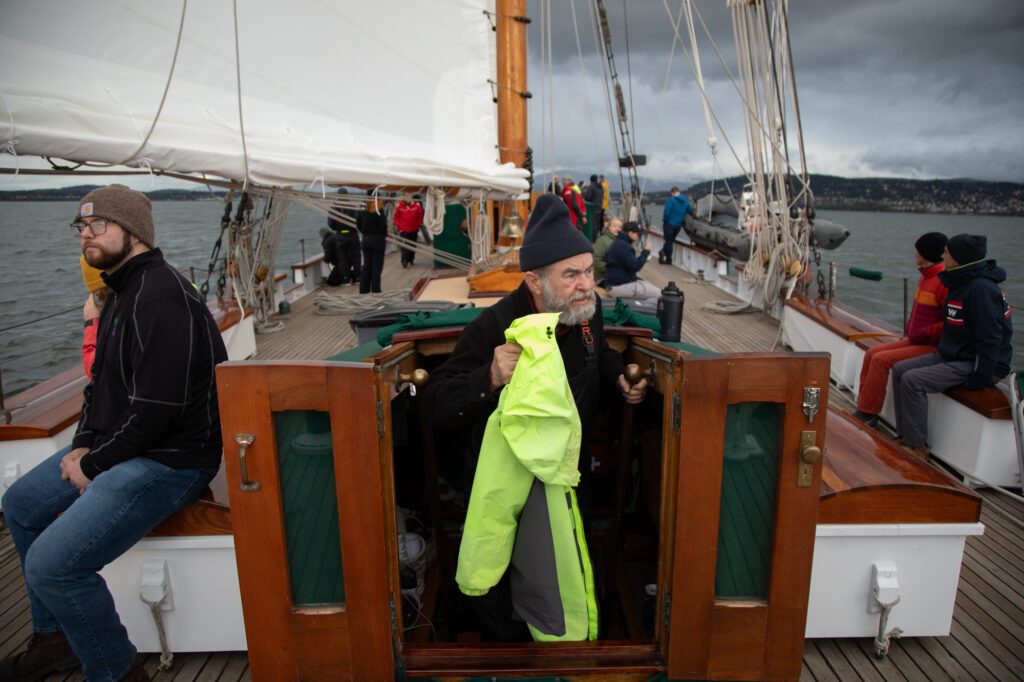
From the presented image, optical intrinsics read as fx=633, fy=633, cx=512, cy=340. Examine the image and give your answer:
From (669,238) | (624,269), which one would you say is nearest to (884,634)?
(624,269)

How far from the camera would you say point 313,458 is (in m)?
1.54

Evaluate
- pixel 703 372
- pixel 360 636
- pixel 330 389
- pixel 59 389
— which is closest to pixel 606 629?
pixel 360 636

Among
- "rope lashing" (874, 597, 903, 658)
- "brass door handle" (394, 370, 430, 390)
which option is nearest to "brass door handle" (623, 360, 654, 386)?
"brass door handle" (394, 370, 430, 390)

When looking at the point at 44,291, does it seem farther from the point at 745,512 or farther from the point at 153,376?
the point at 745,512

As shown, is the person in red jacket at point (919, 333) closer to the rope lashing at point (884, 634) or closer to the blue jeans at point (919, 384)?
the blue jeans at point (919, 384)

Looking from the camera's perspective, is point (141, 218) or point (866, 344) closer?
point (141, 218)

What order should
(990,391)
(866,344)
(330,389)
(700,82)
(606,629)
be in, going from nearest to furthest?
(330,389) → (606,629) → (990,391) → (866,344) → (700,82)

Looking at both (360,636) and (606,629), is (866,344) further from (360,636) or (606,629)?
(360,636)

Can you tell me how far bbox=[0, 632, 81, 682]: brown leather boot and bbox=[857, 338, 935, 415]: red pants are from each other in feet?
13.3

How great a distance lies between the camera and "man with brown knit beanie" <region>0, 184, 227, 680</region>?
5.47 ft

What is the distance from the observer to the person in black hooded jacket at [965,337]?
3123 mm

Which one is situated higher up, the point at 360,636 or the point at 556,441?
the point at 556,441

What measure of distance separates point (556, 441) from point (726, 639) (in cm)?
69

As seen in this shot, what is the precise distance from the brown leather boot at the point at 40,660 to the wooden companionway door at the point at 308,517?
0.75m
